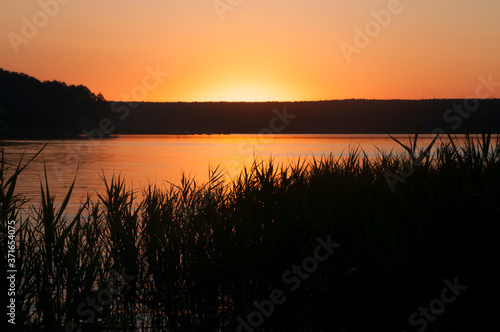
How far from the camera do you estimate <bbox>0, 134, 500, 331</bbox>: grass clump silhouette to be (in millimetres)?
5031

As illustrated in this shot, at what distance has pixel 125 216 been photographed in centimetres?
861

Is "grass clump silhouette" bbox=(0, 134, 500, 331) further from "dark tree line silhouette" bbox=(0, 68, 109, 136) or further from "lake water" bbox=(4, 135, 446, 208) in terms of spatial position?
"dark tree line silhouette" bbox=(0, 68, 109, 136)

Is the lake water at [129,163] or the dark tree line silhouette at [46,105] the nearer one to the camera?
the lake water at [129,163]

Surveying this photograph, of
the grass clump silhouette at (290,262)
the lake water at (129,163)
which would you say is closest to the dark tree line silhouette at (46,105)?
the lake water at (129,163)

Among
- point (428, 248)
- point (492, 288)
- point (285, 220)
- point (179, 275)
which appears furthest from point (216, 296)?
point (492, 288)

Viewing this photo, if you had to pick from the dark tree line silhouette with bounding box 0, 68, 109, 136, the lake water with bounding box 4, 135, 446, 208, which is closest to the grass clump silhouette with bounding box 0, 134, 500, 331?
the lake water with bounding box 4, 135, 446, 208

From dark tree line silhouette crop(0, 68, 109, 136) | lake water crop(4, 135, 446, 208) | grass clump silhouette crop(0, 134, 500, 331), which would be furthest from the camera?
dark tree line silhouette crop(0, 68, 109, 136)

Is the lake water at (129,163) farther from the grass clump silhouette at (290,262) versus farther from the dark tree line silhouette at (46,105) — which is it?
the dark tree line silhouette at (46,105)

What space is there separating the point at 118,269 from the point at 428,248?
4.24 m

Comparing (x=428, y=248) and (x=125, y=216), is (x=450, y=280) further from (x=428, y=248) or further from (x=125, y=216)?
(x=125, y=216)

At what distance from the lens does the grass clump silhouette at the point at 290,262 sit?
5031 millimetres

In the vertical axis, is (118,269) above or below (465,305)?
below

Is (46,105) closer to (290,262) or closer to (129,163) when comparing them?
(129,163)

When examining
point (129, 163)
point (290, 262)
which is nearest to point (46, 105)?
point (129, 163)
